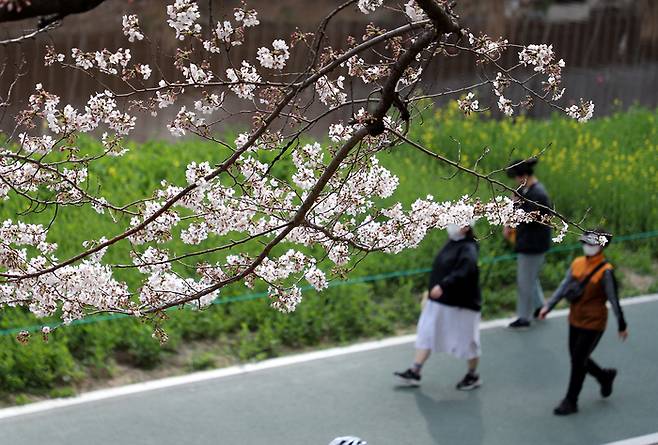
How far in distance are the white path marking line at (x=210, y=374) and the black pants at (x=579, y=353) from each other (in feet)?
6.18

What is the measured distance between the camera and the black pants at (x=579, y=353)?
8664 mm

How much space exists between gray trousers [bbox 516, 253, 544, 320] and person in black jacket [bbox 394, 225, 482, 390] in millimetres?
1491

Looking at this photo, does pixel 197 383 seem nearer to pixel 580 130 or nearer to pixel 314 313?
pixel 314 313

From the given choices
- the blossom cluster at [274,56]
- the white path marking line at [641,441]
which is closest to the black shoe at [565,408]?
the white path marking line at [641,441]

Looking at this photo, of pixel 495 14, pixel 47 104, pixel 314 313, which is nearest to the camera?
pixel 47 104

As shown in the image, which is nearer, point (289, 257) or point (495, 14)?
point (289, 257)

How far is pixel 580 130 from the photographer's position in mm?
15500

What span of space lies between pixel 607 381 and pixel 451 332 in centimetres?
131

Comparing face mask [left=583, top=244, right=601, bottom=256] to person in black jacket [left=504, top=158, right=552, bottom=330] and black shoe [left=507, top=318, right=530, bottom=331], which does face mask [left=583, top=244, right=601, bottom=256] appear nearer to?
person in black jacket [left=504, top=158, right=552, bottom=330]

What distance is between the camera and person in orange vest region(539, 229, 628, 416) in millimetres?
8547

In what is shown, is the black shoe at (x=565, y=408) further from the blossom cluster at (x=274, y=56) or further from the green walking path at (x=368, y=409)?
the blossom cluster at (x=274, y=56)

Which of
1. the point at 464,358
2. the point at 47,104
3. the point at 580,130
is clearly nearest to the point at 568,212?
the point at 580,130

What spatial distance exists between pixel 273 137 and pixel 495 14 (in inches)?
610

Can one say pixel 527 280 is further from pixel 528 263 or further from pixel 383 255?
pixel 383 255
